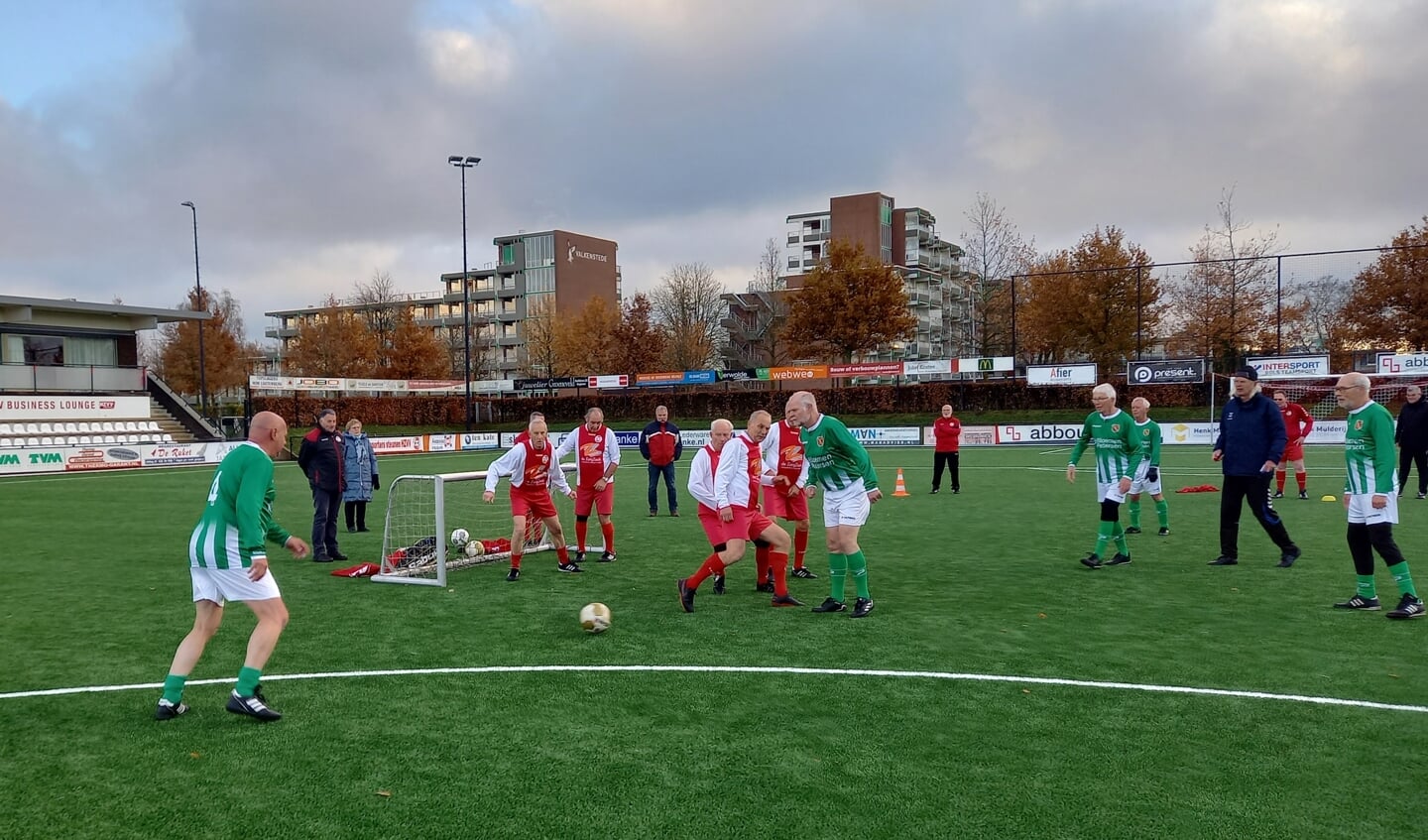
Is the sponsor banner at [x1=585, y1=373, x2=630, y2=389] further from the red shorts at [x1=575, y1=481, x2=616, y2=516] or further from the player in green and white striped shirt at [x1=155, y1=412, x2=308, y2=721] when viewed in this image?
the player in green and white striped shirt at [x1=155, y1=412, x2=308, y2=721]

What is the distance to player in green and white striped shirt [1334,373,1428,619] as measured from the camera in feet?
24.3

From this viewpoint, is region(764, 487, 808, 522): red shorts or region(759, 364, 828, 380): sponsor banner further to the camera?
region(759, 364, 828, 380): sponsor banner

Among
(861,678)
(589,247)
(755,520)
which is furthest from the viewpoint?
(589,247)

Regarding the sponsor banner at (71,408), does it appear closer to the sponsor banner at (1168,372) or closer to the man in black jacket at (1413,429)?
the sponsor banner at (1168,372)

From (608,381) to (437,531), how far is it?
140ft

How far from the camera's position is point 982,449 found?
34.9 m

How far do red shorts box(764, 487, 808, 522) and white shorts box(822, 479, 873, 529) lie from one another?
1.64 m

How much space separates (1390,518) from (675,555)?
298 inches

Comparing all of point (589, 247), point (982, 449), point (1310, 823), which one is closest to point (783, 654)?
point (1310, 823)

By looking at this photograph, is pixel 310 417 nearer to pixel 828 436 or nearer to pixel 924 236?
pixel 828 436

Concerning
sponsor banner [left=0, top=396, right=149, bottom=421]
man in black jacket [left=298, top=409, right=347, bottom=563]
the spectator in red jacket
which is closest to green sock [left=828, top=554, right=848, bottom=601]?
man in black jacket [left=298, top=409, right=347, bottom=563]

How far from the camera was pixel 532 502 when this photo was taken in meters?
10.2

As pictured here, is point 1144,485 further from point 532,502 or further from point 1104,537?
point 532,502

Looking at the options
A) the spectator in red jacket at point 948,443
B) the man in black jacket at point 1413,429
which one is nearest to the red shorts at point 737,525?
the spectator in red jacket at point 948,443
